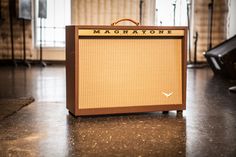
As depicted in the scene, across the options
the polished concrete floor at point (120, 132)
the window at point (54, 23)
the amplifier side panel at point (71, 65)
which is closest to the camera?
the polished concrete floor at point (120, 132)

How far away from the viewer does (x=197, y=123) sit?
6.97 feet

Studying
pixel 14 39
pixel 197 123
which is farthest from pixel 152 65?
pixel 14 39

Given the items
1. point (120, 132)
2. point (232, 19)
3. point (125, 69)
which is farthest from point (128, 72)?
point (232, 19)

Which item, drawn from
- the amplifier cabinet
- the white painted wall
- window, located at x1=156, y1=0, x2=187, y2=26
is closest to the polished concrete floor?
the amplifier cabinet

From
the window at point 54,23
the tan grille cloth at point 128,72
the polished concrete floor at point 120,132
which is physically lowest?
the polished concrete floor at point 120,132

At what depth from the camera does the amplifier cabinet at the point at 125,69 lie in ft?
7.18

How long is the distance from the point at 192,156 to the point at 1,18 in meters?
5.33

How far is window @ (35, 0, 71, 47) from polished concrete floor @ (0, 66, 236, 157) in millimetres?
3970

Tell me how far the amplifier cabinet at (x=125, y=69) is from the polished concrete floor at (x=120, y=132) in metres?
0.08

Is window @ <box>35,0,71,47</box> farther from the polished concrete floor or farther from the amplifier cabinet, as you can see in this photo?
the amplifier cabinet

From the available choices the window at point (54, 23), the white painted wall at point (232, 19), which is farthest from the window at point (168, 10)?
the window at point (54, 23)

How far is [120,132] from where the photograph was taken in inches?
74.8

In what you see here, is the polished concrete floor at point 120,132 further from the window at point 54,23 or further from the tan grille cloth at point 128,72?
the window at point 54,23

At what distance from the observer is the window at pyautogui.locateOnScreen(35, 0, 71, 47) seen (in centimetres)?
661
